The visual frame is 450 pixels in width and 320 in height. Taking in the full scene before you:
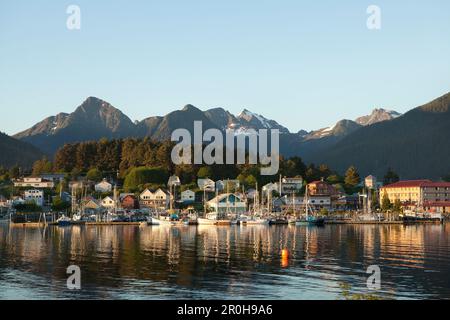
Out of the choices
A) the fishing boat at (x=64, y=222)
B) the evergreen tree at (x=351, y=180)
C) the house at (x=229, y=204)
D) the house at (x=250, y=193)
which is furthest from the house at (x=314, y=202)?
the fishing boat at (x=64, y=222)

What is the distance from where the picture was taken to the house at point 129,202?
135 m

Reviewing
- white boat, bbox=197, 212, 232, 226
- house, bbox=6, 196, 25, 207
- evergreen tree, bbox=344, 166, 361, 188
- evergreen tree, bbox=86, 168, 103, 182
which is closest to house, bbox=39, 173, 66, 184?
evergreen tree, bbox=86, 168, 103, 182

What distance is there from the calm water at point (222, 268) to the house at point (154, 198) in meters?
71.9

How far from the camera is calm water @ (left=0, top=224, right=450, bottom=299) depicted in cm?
3294

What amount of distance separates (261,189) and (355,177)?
1365 inches

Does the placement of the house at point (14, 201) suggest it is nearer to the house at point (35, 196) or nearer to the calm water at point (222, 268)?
the house at point (35, 196)

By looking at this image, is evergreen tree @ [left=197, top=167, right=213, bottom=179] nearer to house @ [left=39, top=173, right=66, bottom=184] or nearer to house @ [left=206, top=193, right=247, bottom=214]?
house @ [left=206, top=193, right=247, bottom=214]

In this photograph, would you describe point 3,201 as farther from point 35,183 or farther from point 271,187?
point 271,187

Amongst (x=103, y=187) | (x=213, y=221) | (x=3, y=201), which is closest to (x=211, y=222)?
(x=213, y=221)

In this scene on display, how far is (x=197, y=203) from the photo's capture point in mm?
139750

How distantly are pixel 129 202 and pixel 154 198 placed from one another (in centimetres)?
732

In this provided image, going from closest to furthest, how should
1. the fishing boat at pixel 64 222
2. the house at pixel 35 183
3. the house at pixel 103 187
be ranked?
the fishing boat at pixel 64 222 < the house at pixel 103 187 < the house at pixel 35 183
